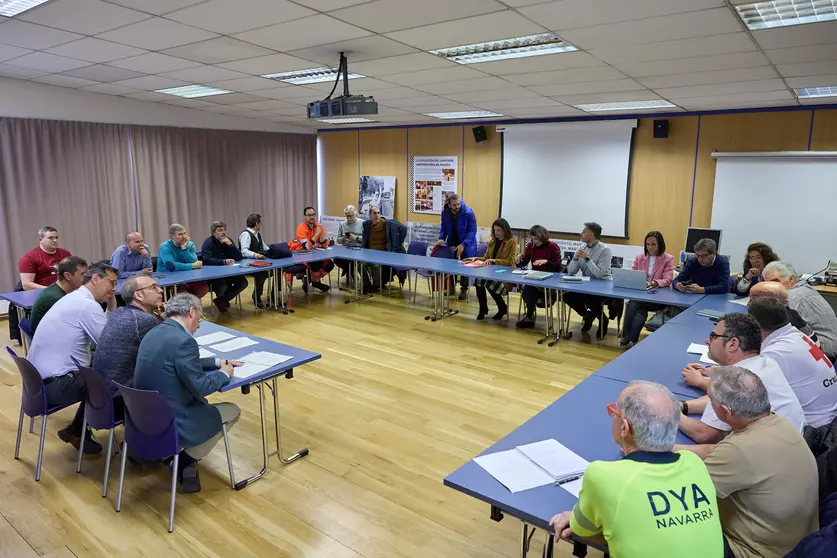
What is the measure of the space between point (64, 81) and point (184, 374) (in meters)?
5.27

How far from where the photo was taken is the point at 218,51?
174 inches

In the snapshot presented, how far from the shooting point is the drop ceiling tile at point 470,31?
3.46 m

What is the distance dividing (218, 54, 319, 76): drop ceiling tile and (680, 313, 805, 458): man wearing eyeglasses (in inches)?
151

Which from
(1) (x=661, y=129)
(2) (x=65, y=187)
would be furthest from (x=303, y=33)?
(1) (x=661, y=129)

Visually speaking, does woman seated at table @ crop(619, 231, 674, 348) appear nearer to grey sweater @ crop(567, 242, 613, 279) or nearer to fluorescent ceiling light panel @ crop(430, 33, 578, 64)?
grey sweater @ crop(567, 242, 613, 279)

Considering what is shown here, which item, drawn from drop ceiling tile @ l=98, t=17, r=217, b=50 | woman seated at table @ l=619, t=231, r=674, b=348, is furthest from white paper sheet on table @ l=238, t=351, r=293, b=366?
woman seated at table @ l=619, t=231, r=674, b=348

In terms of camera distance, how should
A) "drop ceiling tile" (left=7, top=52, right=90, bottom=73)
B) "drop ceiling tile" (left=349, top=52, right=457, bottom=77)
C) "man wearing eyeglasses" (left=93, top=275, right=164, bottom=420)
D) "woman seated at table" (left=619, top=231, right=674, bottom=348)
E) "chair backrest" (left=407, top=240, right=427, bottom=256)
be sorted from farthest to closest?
"chair backrest" (left=407, top=240, right=427, bottom=256)
"woman seated at table" (left=619, top=231, right=674, bottom=348)
"drop ceiling tile" (left=7, top=52, right=90, bottom=73)
"drop ceiling tile" (left=349, top=52, right=457, bottom=77)
"man wearing eyeglasses" (left=93, top=275, right=164, bottom=420)

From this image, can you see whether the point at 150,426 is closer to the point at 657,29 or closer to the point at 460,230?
the point at 657,29

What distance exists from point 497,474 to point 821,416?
5.67 feet

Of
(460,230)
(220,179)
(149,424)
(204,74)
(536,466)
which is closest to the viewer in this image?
(536,466)

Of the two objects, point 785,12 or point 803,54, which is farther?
point 803,54

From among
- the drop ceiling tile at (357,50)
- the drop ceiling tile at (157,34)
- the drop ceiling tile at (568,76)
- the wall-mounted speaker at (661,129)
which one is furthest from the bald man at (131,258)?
the wall-mounted speaker at (661,129)

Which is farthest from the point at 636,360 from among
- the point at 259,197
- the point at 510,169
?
the point at 259,197

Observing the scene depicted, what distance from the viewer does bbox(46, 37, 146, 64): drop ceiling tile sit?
4328mm
